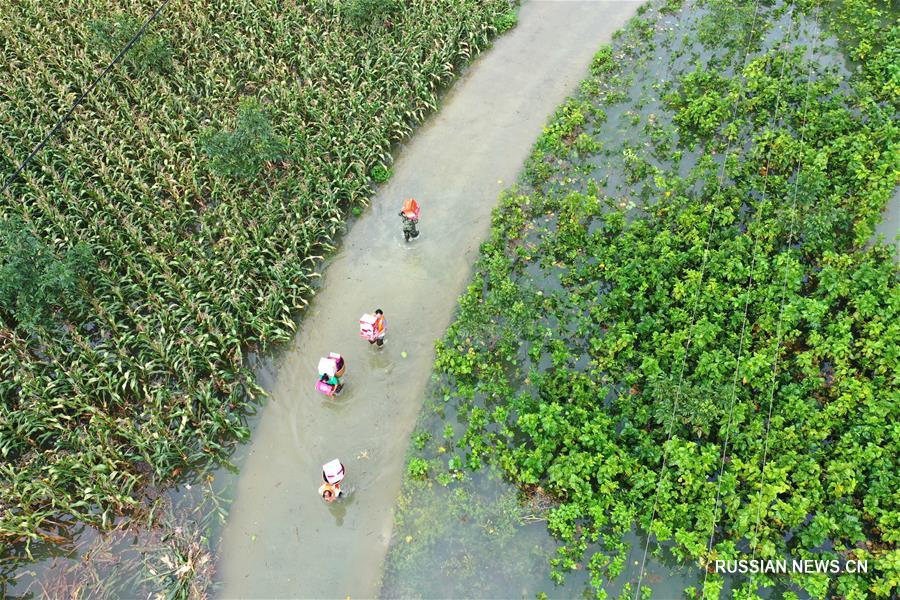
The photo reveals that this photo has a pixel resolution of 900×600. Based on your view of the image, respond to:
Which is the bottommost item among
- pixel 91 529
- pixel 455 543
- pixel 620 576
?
pixel 620 576

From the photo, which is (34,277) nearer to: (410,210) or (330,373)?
(330,373)

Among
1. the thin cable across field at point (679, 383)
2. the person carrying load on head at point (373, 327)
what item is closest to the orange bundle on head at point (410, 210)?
the person carrying load on head at point (373, 327)

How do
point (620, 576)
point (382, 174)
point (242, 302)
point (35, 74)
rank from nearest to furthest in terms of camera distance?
point (620, 576), point (242, 302), point (382, 174), point (35, 74)

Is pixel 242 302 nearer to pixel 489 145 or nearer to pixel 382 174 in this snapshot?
pixel 382 174

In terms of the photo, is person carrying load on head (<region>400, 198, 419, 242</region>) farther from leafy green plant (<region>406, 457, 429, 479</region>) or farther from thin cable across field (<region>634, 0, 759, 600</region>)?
thin cable across field (<region>634, 0, 759, 600</region>)

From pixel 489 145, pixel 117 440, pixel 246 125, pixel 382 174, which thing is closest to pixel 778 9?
pixel 489 145

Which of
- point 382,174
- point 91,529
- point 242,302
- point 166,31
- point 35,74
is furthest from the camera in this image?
point 166,31
